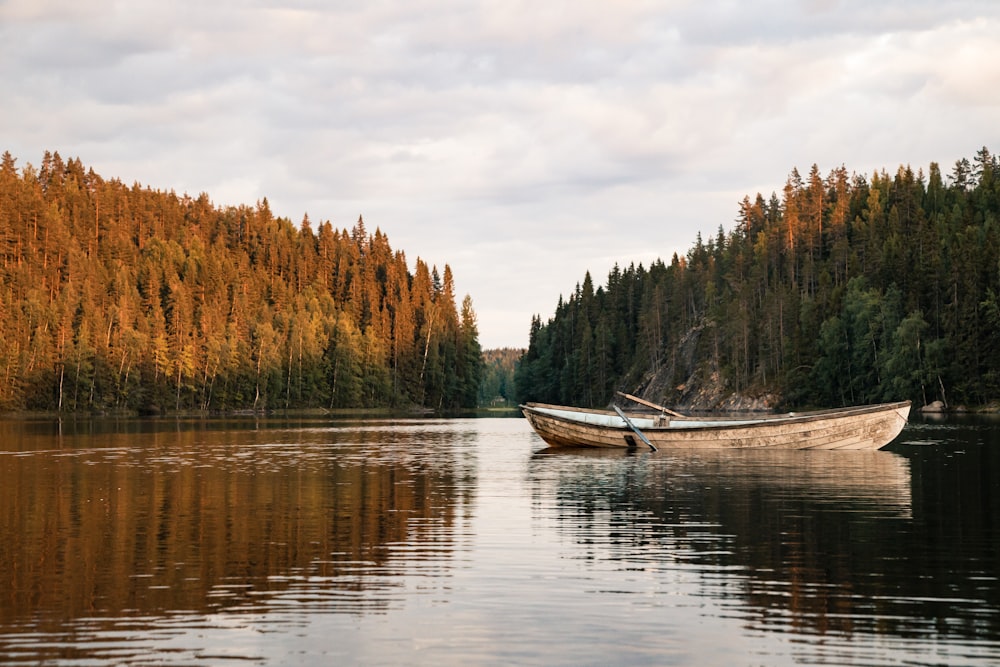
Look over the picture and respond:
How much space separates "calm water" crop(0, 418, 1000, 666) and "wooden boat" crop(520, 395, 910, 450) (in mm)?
12695

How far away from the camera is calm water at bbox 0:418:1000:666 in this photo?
14.4 meters

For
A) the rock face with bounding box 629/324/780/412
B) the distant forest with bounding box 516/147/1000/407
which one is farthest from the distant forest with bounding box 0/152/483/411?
the distant forest with bounding box 516/147/1000/407

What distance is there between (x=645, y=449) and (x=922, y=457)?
15.4 meters

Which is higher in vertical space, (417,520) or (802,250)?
(802,250)

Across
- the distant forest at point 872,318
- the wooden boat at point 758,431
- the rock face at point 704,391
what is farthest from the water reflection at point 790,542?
the rock face at point 704,391

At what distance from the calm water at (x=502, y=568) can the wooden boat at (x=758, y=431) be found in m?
12.7

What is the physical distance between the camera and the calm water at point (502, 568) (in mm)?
14375

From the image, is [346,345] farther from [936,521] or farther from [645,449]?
[936,521]

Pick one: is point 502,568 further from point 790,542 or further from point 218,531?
point 218,531

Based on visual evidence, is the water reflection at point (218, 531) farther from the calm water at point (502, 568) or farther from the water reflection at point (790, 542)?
the water reflection at point (790, 542)

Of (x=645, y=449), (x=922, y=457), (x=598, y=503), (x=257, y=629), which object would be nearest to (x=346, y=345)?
(x=645, y=449)

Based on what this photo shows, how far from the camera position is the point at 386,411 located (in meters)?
188

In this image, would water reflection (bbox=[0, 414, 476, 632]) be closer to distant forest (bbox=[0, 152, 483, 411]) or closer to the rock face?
distant forest (bbox=[0, 152, 483, 411])

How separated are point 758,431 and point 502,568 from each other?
129 ft
